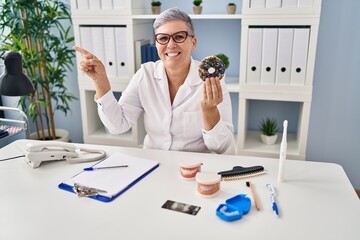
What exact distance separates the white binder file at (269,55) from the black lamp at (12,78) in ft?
4.75

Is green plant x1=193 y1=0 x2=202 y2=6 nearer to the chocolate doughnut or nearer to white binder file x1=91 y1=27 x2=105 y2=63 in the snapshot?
white binder file x1=91 y1=27 x2=105 y2=63

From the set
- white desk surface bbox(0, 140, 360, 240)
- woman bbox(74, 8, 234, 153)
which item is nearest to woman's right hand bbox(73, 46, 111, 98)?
woman bbox(74, 8, 234, 153)

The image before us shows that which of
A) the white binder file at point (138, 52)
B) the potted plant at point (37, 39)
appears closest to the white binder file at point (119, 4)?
the white binder file at point (138, 52)

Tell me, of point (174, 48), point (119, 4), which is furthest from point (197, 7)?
point (174, 48)

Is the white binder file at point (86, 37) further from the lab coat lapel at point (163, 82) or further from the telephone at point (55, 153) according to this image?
the telephone at point (55, 153)

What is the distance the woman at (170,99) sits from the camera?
1529 mm

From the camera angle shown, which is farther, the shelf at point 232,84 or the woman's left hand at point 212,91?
the shelf at point 232,84

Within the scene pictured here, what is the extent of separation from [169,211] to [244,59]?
4.76 feet

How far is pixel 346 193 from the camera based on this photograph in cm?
116

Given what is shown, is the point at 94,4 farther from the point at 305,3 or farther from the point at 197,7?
the point at 305,3

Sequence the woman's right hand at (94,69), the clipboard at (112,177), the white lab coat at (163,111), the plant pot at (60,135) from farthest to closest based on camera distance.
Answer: the plant pot at (60,135) < the white lab coat at (163,111) < the woman's right hand at (94,69) < the clipboard at (112,177)

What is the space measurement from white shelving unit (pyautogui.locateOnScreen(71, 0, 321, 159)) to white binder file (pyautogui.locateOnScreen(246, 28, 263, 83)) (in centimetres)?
2

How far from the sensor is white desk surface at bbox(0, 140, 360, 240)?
0.96m

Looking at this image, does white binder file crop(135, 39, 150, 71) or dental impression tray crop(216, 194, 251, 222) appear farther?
white binder file crop(135, 39, 150, 71)
